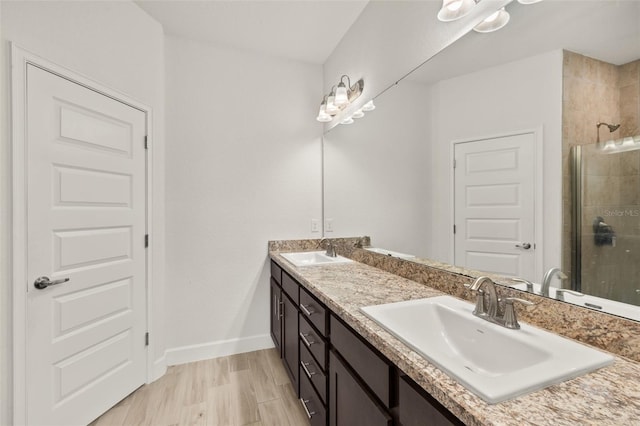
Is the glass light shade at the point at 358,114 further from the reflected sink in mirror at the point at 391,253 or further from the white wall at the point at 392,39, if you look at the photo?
the reflected sink in mirror at the point at 391,253

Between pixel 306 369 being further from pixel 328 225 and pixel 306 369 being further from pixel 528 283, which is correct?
pixel 328 225

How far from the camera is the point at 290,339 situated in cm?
191

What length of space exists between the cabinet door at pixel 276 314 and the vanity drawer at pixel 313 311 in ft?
1.99

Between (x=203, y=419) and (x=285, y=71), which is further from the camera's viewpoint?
(x=285, y=71)

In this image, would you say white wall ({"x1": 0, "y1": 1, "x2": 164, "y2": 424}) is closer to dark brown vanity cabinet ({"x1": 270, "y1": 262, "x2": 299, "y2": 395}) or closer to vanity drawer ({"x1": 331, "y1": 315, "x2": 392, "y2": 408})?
dark brown vanity cabinet ({"x1": 270, "y1": 262, "x2": 299, "y2": 395})

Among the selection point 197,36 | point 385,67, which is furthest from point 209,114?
point 385,67

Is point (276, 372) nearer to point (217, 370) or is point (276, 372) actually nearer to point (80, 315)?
point (217, 370)

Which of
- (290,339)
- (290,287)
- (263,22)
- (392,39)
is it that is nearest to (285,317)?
(290,339)

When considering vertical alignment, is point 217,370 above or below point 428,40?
below

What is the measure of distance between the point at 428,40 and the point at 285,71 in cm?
160

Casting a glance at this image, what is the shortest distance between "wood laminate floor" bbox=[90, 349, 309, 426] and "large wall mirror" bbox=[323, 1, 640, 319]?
1309mm

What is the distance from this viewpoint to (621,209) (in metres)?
0.76

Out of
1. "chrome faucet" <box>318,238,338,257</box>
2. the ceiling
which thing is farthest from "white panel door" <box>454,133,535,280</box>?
the ceiling

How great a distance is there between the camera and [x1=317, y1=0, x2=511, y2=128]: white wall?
1.32 m
